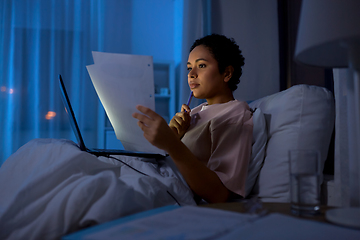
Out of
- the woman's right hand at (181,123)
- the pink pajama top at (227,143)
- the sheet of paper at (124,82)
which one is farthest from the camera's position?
the woman's right hand at (181,123)

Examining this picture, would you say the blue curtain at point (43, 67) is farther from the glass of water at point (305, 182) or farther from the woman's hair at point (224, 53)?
the glass of water at point (305, 182)

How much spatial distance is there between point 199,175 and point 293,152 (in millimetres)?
383

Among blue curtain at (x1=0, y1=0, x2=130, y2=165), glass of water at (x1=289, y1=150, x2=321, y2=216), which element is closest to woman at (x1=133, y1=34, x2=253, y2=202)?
glass of water at (x1=289, y1=150, x2=321, y2=216)

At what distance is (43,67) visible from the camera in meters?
2.60

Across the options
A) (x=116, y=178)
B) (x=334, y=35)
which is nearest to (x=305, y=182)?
(x=334, y=35)

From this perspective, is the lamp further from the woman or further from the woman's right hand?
the woman's right hand

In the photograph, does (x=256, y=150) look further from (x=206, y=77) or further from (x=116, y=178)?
(x=116, y=178)

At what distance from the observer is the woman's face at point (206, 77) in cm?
125

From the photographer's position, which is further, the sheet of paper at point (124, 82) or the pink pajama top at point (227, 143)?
the pink pajama top at point (227, 143)

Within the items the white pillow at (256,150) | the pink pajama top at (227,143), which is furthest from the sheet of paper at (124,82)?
the white pillow at (256,150)

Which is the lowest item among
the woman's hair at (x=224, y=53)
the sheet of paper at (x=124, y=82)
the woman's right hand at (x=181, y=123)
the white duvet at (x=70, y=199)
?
the white duvet at (x=70, y=199)

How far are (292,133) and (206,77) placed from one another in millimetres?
472

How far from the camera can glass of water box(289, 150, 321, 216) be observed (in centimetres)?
49

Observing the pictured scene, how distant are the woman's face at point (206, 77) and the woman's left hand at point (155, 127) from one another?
1.73ft
